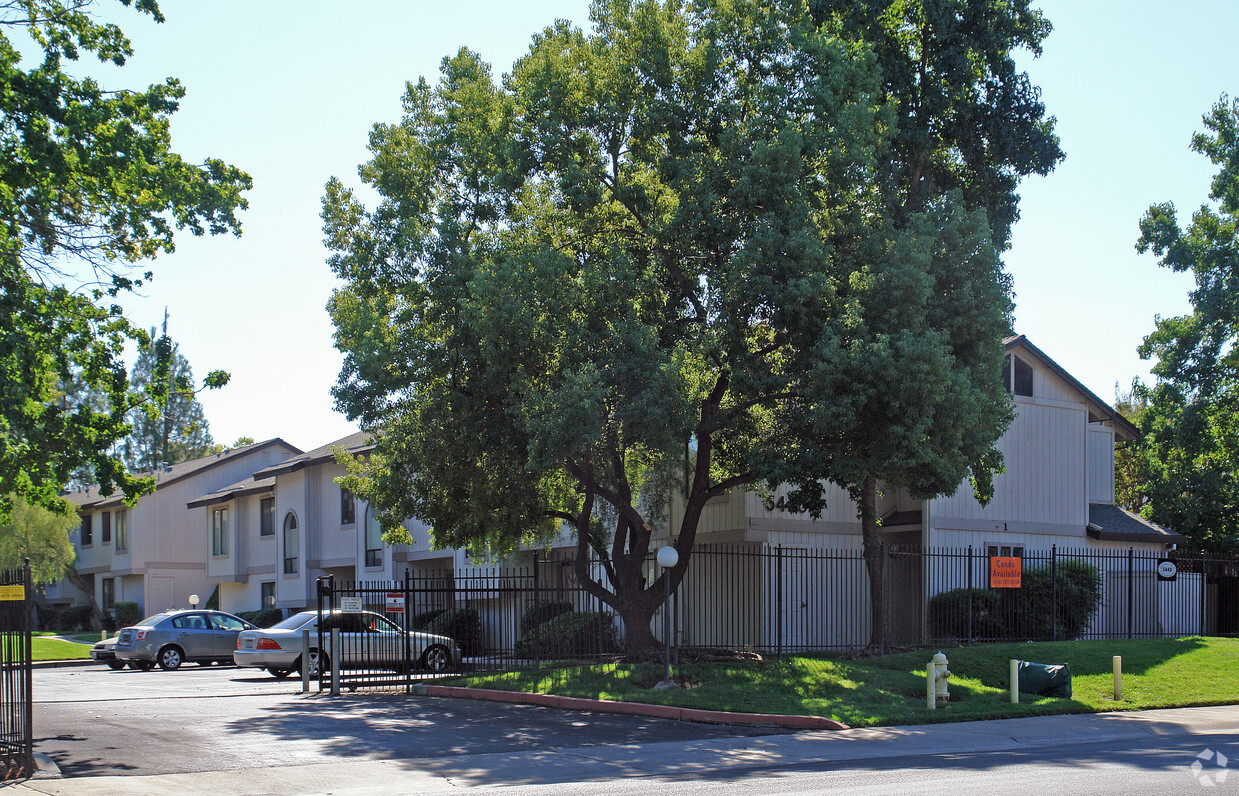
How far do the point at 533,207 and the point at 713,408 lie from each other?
198 inches

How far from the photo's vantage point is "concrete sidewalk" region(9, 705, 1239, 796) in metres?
10.8

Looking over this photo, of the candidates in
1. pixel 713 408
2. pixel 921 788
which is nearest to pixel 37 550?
pixel 713 408

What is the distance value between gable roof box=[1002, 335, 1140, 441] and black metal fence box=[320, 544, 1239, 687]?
147 inches

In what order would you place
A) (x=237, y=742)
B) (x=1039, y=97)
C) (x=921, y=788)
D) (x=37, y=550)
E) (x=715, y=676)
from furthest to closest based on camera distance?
(x=37, y=550), (x=1039, y=97), (x=715, y=676), (x=237, y=742), (x=921, y=788)

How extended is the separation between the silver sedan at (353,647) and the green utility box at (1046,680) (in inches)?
427

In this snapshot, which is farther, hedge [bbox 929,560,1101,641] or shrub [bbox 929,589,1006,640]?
hedge [bbox 929,560,1101,641]

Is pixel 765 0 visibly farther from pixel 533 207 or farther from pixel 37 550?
pixel 37 550

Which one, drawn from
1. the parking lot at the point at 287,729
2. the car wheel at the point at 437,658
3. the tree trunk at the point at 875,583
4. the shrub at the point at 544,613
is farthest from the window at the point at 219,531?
the tree trunk at the point at 875,583

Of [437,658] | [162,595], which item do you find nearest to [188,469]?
[162,595]

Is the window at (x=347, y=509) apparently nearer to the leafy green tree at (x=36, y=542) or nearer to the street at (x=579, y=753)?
the leafy green tree at (x=36, y=542)

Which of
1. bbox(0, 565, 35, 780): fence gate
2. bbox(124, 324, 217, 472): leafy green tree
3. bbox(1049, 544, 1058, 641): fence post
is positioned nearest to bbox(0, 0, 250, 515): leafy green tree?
bbox(0, 565, 35, 780): fence gate

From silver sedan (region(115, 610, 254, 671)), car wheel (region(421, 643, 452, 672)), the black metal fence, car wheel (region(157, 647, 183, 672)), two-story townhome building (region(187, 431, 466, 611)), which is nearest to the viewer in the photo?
car wheel (region(421, 643, 452, 672))

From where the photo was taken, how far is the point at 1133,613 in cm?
2847

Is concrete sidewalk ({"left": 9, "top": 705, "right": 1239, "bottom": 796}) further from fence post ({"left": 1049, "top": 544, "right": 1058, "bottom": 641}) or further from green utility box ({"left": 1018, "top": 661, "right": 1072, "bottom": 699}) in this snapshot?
fence post ({"left": 1049, "top": 544, "right": 1058, "bottom": 641})
